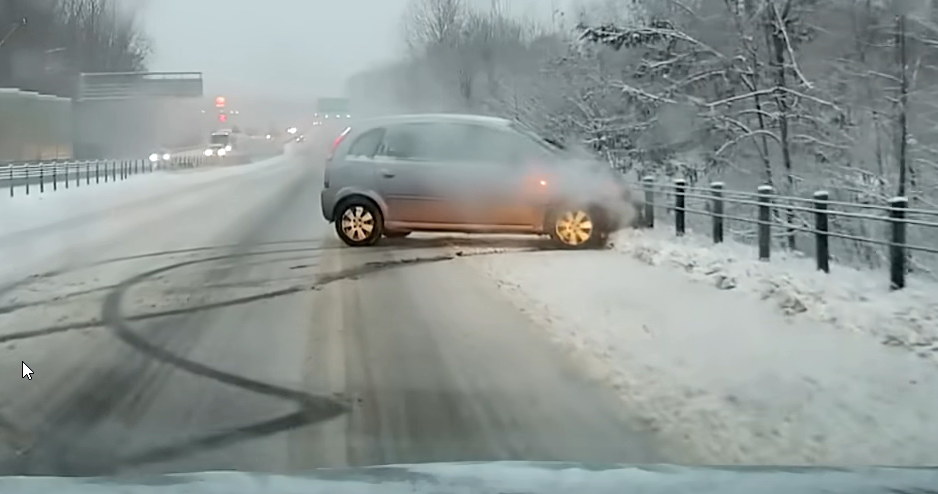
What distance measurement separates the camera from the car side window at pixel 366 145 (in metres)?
17.2

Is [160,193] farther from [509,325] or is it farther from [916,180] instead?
[509,325]

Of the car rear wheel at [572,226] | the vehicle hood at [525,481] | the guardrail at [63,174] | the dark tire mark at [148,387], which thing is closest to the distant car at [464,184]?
the car rear wheel at [572,226]

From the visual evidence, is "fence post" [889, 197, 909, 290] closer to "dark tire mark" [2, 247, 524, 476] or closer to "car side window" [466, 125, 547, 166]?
"car side window" [466, 125, 547, 166]

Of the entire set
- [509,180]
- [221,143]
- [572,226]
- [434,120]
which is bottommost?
[572,226]

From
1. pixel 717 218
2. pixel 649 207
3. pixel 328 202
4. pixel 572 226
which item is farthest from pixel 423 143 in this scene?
pixel 717 218

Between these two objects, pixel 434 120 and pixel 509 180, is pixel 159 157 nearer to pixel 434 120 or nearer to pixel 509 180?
pixel 434 120

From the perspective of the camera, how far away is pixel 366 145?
17.3 m

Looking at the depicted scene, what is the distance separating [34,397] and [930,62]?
70.8 feet

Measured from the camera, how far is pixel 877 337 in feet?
30.5

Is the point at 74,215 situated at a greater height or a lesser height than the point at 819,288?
greater

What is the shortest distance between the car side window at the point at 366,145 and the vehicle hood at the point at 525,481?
41.6 feet

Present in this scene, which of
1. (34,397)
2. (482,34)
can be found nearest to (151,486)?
(34,397)

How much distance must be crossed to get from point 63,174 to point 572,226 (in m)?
30.5

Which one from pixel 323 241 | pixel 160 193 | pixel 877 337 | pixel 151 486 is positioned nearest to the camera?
pixel 151 486
